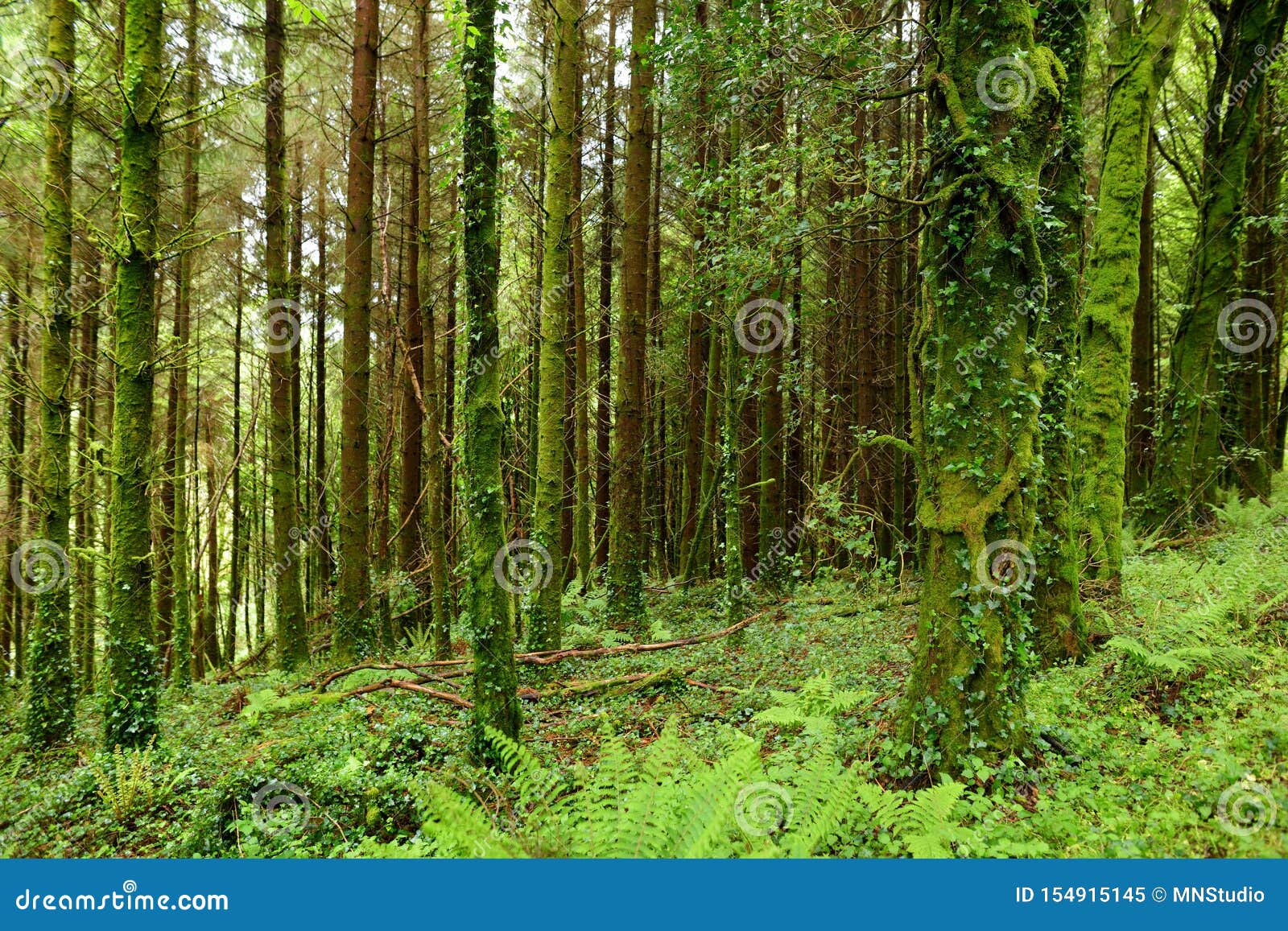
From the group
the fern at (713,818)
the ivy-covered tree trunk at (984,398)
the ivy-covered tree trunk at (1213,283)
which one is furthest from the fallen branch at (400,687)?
the ivy-covered tree trunk at (1213,283)

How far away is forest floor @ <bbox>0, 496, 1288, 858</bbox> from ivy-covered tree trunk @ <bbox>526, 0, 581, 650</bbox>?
2.65 ft

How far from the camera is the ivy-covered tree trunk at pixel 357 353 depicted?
344 inches

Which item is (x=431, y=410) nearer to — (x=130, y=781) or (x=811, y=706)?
(x=130, y=781)

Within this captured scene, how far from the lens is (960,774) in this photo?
12.6 ft

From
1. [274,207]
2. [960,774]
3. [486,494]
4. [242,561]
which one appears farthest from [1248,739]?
[242,561]

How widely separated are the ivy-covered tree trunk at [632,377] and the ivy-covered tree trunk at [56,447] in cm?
625

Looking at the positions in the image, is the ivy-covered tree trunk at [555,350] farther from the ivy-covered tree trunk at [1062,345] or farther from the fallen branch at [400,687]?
the ivy-covered tree trunk at [1062,345]

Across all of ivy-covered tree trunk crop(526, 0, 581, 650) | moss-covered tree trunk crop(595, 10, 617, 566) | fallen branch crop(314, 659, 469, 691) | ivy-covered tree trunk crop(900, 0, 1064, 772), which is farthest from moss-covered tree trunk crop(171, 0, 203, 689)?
ivy-covered tree trunk crop(900, 0, 1064, 772)

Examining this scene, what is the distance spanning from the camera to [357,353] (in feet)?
29.0

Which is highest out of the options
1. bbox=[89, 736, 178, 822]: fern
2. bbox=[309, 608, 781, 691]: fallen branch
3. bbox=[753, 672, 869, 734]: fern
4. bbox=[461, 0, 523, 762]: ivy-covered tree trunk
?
bbox=[461, 0, 523, 762]: ivy-covered tree trunk

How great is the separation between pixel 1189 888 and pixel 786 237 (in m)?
4.86

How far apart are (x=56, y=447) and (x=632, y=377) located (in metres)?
6.80

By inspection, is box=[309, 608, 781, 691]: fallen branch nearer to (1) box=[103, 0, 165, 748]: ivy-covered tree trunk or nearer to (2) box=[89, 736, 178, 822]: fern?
(1) box=[103, 0, 165, 748]: ivy-covered tree trunk

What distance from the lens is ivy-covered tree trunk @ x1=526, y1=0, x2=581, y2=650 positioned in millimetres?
8008
